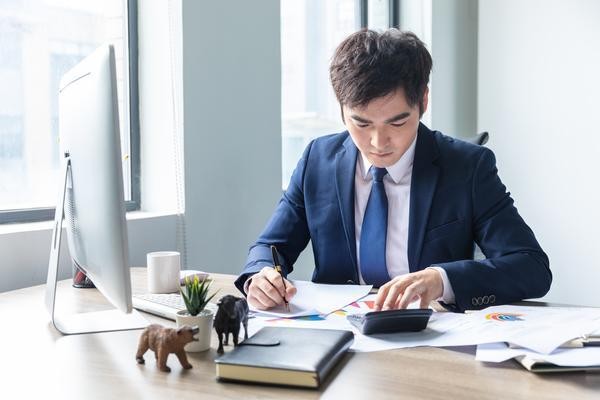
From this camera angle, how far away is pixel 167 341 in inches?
33.3

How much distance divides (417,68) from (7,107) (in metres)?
1.13

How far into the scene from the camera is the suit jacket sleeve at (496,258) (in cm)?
122

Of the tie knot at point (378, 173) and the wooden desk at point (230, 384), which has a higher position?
the tie knot at point (378, 173)

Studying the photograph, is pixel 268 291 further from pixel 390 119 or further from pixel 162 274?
pixel 390 119

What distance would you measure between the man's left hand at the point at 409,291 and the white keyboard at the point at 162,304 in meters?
0.32

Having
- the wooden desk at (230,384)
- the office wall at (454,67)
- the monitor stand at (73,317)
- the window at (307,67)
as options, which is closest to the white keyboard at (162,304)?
the monitor stand at (73,317)

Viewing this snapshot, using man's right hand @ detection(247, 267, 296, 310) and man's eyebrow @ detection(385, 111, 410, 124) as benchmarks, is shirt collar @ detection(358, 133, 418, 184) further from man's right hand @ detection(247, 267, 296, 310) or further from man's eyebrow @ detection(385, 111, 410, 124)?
man's right hand @ detection(247, 267, 296, 310)

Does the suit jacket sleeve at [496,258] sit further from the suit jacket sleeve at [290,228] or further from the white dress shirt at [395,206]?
the suit jacket sleeve at [290,228]

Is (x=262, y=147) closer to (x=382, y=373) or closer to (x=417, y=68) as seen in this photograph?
(x=417, y=68)

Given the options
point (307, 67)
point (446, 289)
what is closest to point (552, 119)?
point (307, 67)

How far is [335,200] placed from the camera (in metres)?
1.56

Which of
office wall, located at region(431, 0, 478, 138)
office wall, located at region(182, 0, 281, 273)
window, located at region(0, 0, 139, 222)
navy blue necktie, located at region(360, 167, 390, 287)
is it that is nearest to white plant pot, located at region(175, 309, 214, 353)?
navy blue necktie, located at region(360, 167, 390, 287)

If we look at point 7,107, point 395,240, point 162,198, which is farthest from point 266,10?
point 395,240

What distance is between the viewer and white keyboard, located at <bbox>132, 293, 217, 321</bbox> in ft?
3.80
